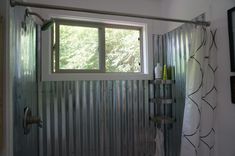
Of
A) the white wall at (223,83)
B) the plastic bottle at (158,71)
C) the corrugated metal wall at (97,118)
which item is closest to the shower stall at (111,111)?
the corrugated metal wall at (97,118)

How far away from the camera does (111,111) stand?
2.26 meters

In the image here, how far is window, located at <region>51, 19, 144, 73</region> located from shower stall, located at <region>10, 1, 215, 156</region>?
20 centimetres

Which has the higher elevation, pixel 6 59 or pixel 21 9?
pixel 21 9

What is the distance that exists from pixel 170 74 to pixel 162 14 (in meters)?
0.86

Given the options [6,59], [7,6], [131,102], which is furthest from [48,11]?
[131,102]

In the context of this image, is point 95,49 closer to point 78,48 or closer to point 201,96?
point 78,48

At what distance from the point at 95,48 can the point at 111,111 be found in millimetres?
805

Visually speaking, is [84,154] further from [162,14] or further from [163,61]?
[162,14]

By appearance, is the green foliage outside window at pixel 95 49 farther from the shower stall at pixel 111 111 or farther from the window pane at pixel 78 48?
the shower stall at pixel 111 111

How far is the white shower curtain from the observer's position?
1.63m

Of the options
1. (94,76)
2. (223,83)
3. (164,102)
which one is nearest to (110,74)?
(94,76)

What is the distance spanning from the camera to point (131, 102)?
235 centimetres

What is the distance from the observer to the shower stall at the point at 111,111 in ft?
6.59

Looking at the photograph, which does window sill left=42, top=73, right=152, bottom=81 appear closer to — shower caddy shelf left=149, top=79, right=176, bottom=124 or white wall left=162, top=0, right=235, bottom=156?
shower caddy shelf left=149, top=79, right=176, bottom=124
